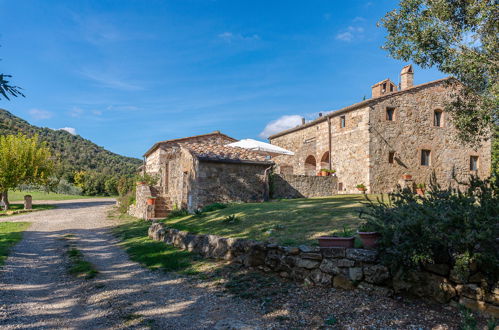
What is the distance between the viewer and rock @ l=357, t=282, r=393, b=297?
14.8ft

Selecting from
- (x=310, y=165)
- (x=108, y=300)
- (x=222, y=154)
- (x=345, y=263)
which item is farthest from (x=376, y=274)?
(x=310, y=165)

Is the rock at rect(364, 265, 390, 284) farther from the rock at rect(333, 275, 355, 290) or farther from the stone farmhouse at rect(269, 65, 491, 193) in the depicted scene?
the stone farmhouse at rect(269, 65, 491, 193)

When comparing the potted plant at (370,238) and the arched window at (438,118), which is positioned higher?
the arched window at (438,118)

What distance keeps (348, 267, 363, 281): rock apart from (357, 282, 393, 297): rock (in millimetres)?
97

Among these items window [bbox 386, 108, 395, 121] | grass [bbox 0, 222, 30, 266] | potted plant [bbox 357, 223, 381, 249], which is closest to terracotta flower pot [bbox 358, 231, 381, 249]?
potted plant [bbox 357, 223, 381, 249]

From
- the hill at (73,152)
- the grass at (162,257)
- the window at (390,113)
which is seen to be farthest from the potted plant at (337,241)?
the hill at (73,152)

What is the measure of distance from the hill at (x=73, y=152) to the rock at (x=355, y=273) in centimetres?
4095

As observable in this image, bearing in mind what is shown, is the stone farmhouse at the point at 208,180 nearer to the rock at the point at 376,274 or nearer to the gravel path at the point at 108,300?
the gravel path at the point at 108,300

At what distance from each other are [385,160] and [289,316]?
54.0 ft

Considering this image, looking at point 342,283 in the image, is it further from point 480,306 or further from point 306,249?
point 480,306

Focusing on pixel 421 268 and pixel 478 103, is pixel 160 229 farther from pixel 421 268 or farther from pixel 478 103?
pixel 478 103

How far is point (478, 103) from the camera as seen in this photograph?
12.7 meters

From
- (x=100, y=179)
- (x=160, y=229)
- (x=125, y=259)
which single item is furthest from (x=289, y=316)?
(x=100, y=179)

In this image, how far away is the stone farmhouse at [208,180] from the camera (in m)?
13.6
